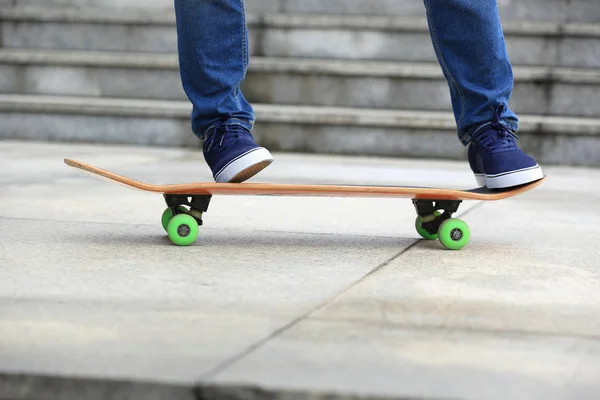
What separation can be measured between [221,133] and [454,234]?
1.97 ft

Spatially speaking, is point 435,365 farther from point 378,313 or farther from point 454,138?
point 454,138

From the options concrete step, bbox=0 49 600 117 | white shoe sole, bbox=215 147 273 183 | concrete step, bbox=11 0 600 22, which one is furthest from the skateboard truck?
concrete step, bbox=11 0 600 22

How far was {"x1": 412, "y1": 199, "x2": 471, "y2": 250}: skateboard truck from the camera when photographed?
7.39 feet

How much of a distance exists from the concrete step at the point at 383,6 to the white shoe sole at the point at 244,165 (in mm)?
3402

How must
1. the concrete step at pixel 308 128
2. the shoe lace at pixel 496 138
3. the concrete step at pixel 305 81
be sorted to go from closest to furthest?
1. the shoe lace at pixel 496 138
2. the concrete step at pixel 308 128
3. the concrete step at pixel 305 81

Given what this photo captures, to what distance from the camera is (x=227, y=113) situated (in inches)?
92.4

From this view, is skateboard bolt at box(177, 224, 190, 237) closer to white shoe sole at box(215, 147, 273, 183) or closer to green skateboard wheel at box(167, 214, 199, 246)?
green skateboard wheel at box(167, 214, 199, 246)

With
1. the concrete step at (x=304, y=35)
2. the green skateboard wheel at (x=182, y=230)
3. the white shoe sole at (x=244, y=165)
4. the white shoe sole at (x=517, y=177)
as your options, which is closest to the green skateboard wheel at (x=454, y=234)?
the white shoe sole at (x=517, y=177)

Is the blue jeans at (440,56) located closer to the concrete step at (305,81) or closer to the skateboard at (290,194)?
the skateboard at (290,194)

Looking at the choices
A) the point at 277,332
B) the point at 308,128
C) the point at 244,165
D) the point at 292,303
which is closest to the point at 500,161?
the point at 244,165

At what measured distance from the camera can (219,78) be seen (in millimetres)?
2344

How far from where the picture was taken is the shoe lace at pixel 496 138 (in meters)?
2.28

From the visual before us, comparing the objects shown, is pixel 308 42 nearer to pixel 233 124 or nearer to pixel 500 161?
pixel 233 124

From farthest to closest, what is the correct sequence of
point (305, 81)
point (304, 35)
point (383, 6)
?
point (383, 6), point (304, 35), point (305, 81)
